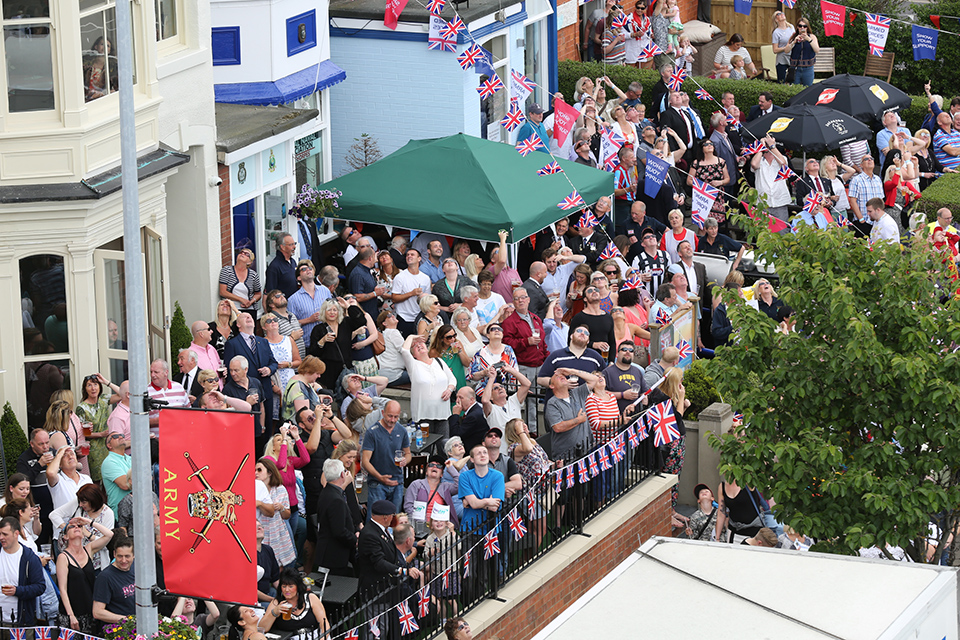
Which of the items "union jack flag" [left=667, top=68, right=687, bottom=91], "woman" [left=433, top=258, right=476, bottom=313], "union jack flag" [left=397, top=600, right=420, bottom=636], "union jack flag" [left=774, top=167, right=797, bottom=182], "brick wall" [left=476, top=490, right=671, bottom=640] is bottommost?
"brick wall" [left=476, top=490, right=671, bottom=640]

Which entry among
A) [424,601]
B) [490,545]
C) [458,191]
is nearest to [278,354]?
[490,545]

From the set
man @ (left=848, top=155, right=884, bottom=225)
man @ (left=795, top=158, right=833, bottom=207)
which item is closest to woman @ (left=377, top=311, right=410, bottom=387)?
man @ (left=795, top=158, right=833, bottom=207)

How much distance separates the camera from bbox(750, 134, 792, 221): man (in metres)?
20.8

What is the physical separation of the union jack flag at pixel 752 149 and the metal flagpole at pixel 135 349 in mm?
13712

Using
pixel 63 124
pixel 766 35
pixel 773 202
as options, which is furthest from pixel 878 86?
pixel 63 124

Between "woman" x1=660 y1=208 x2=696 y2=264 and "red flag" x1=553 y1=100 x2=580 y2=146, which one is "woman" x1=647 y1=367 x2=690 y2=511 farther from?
"red flag" x1=553 y1=100 x2=580 y2=146

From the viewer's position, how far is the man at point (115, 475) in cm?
1112

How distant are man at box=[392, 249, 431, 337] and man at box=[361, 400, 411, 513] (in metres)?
3.68

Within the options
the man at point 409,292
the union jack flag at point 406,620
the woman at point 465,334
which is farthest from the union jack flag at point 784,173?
the union jack flag at point 406,620

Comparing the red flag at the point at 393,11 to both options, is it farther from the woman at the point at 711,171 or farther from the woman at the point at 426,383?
the woman at the point at 426,383

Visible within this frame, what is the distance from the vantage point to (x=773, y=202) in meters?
20.9

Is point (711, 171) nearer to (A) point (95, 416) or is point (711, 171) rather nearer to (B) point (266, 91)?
(B) point (266, 91)

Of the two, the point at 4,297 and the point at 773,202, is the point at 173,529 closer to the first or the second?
the point at 4,297

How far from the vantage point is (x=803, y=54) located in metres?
28.2
